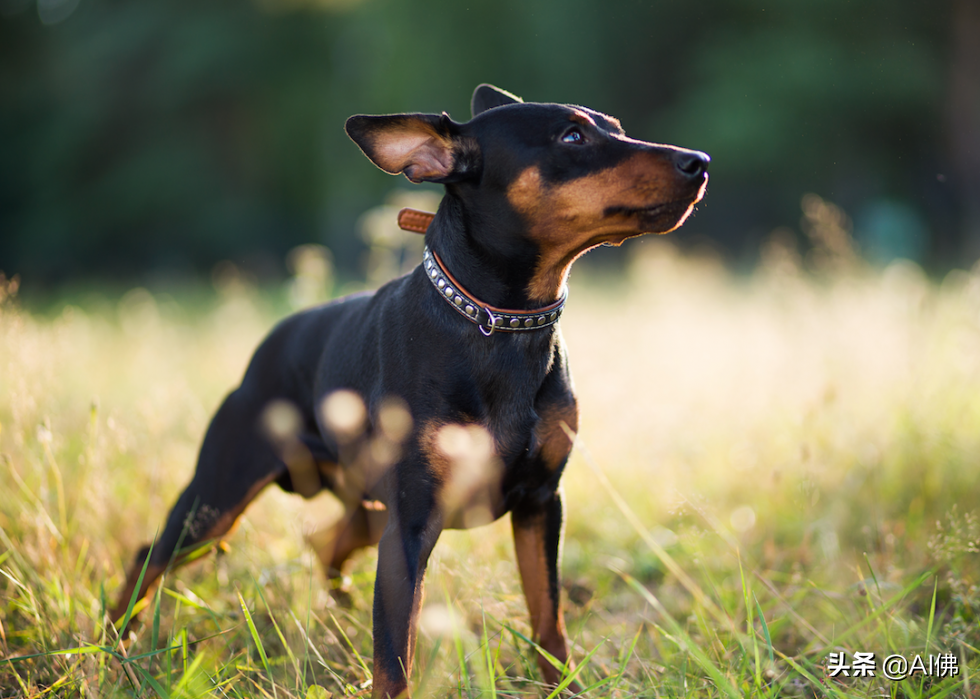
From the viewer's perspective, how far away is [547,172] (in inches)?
86.4

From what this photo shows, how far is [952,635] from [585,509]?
1.78 m

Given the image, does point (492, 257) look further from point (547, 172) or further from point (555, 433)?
point (555, 433)

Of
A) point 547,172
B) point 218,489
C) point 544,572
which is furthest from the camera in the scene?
point 218,489

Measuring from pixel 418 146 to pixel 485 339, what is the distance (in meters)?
0.69

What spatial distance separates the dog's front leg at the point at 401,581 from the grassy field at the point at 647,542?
10 centimetres

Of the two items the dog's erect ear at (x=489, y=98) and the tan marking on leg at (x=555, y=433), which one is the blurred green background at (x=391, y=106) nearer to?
the dog's erect ear at (x=489, y=98)

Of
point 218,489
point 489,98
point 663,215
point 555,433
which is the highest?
point 489,98

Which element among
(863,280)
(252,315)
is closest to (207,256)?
(252,315)

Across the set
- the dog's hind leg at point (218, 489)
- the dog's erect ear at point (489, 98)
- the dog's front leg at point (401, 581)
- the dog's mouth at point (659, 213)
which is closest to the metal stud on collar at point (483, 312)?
the dog's mouth at point (659, 213)

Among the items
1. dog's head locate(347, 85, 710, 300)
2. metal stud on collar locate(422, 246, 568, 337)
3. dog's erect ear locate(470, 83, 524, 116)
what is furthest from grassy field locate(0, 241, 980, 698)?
dog's erect ear locate(470, 83, 524, 116)

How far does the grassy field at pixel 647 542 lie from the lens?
222cm

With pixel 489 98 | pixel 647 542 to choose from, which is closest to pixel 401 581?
pixel 647 542

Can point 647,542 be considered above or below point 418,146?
below

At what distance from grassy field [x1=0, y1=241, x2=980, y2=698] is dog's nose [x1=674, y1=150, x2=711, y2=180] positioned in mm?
991
